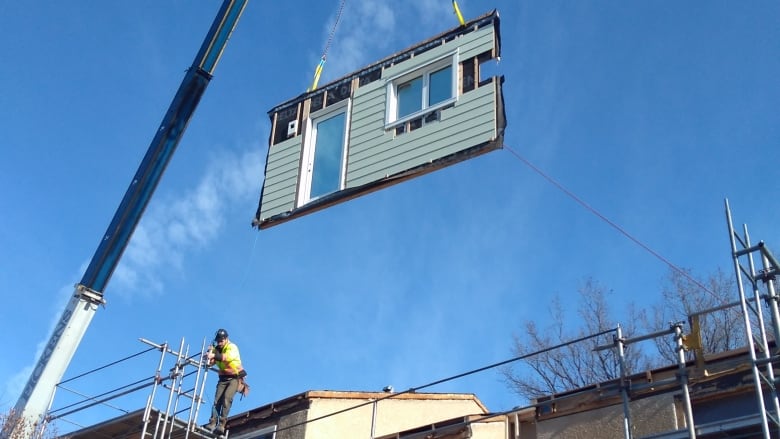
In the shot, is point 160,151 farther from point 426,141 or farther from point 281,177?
point 426,141

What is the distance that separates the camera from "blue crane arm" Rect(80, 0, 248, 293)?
17.1 meters

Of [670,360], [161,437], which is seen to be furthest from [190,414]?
[670,360]

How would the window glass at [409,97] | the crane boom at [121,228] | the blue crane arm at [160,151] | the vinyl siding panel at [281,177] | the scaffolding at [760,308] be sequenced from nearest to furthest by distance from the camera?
1. the scaffolding at [760,308]
2. the window glass at [409,97]
3. the vinyl siding panel at [281,177]
4. the crane boom at [121,228]
5. the blue crane arm at [160,151]

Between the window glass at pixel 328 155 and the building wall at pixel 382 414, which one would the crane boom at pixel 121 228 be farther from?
the building wall at pixel 382 414

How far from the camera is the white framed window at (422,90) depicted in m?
13.9

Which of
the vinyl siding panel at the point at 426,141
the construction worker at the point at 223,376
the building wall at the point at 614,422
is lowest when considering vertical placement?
the building wall at the point at 614,422

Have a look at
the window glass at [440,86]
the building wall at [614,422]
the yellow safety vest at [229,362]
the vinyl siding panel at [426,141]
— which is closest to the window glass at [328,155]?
the vinyl siding panel at [426,141]

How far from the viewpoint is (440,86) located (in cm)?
1413

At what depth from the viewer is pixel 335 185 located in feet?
48.0

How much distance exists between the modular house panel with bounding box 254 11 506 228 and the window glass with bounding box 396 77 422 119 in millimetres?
20

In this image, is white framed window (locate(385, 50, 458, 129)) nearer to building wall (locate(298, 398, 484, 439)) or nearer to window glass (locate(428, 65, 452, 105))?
window glass (locate(428, 65, 452, 105))

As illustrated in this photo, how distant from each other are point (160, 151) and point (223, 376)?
542 cm

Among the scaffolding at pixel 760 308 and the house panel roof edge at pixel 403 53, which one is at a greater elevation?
the house panel roof edge at pixel 403 53

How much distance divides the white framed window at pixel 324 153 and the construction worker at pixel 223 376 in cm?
275
